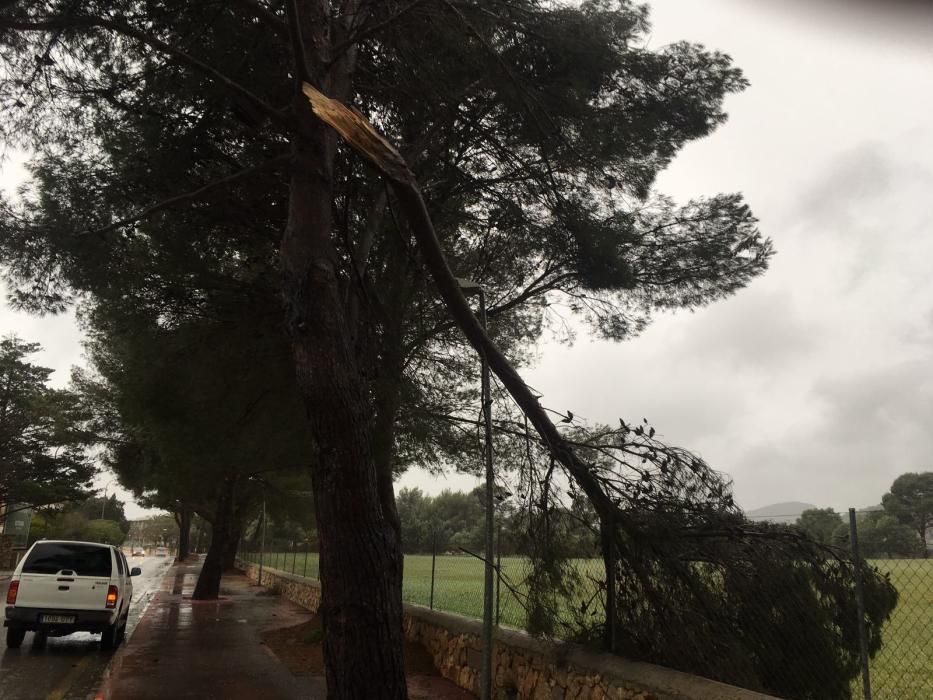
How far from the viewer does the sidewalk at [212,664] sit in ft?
27.5

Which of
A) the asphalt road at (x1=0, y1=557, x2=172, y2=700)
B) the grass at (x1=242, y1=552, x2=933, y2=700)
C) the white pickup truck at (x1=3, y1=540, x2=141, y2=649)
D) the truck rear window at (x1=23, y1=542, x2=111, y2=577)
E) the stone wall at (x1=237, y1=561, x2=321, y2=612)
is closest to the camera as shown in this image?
the grass at (x1=242, y1=552, x2=933, y2=700)

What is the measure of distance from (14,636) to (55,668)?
2.40 m

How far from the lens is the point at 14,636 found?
11.7 m

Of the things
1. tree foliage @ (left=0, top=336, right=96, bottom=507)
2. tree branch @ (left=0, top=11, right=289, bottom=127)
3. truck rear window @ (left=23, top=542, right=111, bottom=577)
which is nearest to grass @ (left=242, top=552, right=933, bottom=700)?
tree branch @ (left=0, top=11, right=289, bottom=127)

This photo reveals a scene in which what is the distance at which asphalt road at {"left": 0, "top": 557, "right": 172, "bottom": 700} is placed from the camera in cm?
835

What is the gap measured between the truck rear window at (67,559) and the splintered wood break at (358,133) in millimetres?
9939

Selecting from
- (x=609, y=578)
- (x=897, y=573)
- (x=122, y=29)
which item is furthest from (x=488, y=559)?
(x=122, y=29)

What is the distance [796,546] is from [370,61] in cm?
645

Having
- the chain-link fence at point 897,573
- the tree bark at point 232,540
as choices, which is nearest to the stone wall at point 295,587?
the tree bark at point 232,540

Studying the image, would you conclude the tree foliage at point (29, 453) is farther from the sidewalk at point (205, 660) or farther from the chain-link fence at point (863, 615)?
the chain-link fence at point (863, 615)

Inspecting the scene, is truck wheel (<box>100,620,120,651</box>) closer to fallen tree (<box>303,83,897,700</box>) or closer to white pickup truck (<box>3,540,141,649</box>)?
white pickup truck (<box>3,540,141,649</box>)

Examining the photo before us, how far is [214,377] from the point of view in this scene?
9.86m

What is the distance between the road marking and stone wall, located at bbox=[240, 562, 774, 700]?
4490 millimetres

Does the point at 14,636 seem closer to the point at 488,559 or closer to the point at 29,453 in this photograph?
the point at 488,559
